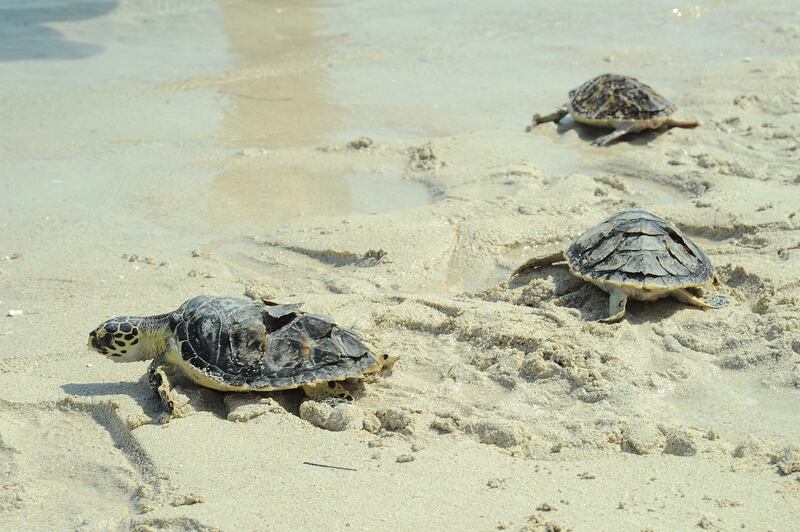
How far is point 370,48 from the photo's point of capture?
11336mm

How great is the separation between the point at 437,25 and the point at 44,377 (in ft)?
29.7

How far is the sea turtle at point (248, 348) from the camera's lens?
414 centimetres

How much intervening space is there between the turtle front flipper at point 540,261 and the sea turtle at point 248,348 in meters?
1.39

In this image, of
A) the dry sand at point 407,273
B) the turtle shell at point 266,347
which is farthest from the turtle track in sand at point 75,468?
the turtle shell at point 266,347

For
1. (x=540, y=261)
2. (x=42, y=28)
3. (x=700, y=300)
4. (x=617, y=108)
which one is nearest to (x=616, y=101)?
(x=617, y=108)

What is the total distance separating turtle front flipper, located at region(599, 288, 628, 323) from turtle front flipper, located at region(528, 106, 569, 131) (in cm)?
364

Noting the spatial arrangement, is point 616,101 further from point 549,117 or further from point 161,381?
point 161,381

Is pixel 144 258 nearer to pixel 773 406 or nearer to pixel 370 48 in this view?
pixel 773 406

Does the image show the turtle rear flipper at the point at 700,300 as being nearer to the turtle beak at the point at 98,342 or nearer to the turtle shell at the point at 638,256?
the turtle shell at the point at 638,256

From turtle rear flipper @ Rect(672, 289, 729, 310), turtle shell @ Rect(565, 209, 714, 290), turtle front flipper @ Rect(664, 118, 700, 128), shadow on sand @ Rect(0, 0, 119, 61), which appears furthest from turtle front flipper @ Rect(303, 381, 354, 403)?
shadow on sand @ Rect(0, 0, 119, 61)

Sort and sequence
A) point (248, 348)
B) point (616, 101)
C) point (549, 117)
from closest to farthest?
1. point (248, 348)
2. point (616, 101)
3. point (549, 117)

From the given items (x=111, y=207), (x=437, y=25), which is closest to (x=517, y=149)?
(x=111, y=207)

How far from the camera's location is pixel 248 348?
4.19 meters

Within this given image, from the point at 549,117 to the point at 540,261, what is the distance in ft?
11.0
